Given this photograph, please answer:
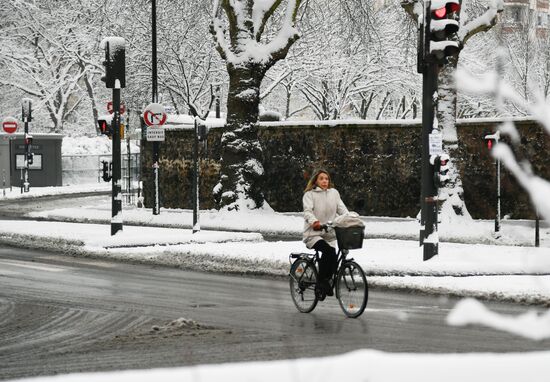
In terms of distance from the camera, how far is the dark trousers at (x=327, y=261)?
11.3 meters

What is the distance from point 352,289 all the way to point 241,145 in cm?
1685

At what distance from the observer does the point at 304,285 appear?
11523mm

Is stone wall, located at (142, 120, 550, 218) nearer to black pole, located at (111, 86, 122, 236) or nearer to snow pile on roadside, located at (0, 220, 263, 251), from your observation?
snow pile on roadside, located at (0, 220, 263, 251)

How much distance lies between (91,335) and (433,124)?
334 inches

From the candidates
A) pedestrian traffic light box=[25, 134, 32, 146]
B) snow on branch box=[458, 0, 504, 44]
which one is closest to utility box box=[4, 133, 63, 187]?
pedestrian traffic light box=[25, 134, 32, 146]

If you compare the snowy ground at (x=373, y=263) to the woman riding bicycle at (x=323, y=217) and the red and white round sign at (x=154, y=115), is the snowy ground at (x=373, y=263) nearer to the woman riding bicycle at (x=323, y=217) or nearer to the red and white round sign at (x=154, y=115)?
the woman riding bicycle at (x=323, y=217)

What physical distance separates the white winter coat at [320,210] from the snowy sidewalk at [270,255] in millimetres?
1479

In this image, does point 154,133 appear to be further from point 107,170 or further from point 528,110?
point 528,110

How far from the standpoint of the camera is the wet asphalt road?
8.60 meters

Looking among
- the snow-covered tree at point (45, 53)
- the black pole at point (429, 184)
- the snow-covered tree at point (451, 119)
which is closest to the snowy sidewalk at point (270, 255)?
the black pole at point (429, 184)

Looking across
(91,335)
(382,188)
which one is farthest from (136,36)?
(91,335)

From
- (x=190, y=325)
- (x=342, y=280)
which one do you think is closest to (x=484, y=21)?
(x=342, y=280)

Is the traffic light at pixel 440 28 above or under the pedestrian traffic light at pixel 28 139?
above

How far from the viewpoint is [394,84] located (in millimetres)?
47875
